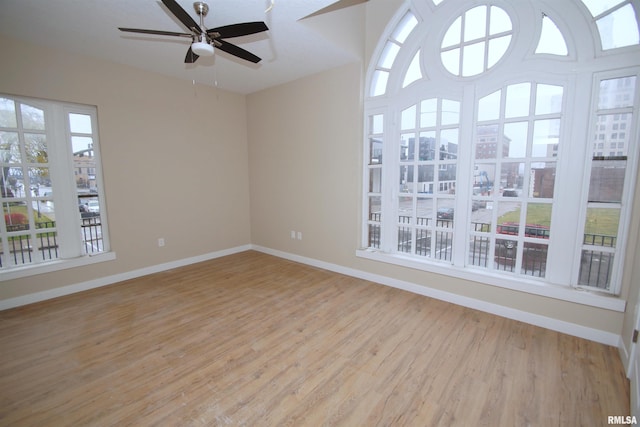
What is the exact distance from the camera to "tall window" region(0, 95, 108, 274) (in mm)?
3166

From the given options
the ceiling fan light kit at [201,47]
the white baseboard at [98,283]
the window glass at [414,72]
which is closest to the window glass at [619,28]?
the window glass at [414,72]

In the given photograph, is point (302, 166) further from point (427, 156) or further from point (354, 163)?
point (427, 156)

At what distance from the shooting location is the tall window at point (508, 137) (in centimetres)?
243

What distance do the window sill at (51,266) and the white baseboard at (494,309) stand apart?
120 inches

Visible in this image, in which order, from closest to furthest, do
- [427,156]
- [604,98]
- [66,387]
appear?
[66,387] → [604,98] → [427,156]

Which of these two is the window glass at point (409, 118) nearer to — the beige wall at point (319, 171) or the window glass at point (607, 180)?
the beige wall at point (319, 171)

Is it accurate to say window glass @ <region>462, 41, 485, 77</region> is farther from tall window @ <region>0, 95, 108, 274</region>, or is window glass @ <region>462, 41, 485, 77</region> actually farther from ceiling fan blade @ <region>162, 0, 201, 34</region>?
tall window @ <region>0, 95, 108, 274</region>

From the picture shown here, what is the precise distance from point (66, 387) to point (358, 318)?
7.99 ft

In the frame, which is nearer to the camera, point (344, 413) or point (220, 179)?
point (344, 413)

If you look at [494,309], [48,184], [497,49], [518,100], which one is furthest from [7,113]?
[494,309]

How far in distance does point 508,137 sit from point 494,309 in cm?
184

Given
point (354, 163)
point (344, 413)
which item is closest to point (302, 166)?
point (354, 163)

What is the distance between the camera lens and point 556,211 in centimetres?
269

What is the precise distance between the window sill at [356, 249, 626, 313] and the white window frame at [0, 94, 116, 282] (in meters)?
4.04
